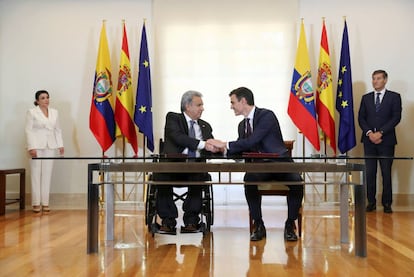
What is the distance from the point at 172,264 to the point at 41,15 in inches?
183

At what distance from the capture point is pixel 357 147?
6.00 meters

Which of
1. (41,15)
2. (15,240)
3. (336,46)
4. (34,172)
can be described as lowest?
(15,240)

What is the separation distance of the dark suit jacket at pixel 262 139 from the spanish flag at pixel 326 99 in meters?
2.17

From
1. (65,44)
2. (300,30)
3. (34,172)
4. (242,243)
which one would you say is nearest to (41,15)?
(65,44)

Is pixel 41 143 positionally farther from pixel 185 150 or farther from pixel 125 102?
pixel 185 150

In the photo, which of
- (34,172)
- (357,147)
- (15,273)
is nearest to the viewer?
(15,273)

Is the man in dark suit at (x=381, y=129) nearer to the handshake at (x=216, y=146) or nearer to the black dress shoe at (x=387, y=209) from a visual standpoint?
the black dress shoe at (x=387, y=209)

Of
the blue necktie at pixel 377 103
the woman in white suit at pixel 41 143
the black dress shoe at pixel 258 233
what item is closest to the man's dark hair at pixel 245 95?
the black dress shoe at pixel 258 233

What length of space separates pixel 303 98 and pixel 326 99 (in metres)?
0.28

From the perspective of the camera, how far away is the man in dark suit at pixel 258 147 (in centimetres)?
351

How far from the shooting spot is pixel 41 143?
5.59 m

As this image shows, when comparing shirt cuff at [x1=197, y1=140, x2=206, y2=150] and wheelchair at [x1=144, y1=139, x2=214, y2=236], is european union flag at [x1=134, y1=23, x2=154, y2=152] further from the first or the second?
shirt cuff at [x1=197, y1=140, x2=206, y2=150]

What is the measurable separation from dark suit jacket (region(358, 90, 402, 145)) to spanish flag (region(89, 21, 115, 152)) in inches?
119

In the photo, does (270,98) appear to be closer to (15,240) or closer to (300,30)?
(300,30)
